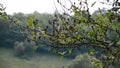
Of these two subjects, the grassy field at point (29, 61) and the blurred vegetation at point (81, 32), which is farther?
the grassy field at point (29, 61)

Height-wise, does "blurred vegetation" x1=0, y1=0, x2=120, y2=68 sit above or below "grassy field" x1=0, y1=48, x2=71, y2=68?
above

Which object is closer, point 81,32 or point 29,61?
point 81,32

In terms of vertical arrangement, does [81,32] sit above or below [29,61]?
above

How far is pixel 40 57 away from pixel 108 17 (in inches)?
3622

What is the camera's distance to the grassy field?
7890 centimetres

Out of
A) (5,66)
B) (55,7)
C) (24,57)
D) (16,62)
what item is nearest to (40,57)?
(24,57)

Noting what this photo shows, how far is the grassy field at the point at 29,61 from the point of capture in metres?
78.9

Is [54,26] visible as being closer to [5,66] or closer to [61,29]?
[61,29]

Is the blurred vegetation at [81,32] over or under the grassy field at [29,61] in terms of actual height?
over

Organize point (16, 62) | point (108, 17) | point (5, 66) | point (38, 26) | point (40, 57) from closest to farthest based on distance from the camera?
point (108, 17), point (38, 26), point (5, 66), point (16, 62), point (40, 57)

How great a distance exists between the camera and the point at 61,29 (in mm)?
4875

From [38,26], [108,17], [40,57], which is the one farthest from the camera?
[40,57]

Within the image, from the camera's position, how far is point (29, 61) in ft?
287

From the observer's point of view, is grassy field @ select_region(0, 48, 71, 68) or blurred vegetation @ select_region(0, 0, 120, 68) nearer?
blurred vegetation @ select_region(0, 0, 120, 68)
